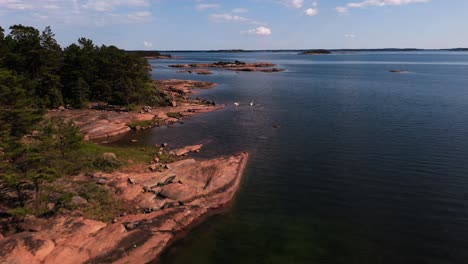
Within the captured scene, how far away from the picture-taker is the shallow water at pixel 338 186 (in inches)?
1181

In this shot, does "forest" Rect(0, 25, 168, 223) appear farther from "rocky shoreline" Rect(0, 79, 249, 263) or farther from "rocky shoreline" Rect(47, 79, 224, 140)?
"rocky shoreline" Rect(47, 79, 224, 140)

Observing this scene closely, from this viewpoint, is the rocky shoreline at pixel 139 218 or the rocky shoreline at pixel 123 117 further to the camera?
the rocky shoreline at pixel 123 117

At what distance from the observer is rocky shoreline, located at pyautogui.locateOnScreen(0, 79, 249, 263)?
Result: 2745cm

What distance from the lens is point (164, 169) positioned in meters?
45.7

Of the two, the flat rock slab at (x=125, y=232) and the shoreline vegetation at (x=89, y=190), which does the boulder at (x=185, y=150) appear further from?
the flat rock slab at (x=125, y=232)

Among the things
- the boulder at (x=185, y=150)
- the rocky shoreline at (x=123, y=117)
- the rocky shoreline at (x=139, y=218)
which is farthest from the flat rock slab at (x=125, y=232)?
the rocky shoreline at (x=123, y=117)

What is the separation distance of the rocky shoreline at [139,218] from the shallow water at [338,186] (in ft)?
6.44

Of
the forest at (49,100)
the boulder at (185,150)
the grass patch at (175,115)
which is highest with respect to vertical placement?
the forest at (49,100)

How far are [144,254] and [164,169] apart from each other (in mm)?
17599

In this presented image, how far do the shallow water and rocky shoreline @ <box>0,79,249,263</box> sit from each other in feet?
6.44

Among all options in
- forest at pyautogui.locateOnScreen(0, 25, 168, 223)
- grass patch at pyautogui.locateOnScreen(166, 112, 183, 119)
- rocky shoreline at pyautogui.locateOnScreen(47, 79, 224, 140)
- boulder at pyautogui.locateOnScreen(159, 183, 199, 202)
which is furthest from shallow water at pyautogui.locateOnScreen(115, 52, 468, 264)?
forest at pyautogui.locateOnScreen(0, 25, 168, 223)

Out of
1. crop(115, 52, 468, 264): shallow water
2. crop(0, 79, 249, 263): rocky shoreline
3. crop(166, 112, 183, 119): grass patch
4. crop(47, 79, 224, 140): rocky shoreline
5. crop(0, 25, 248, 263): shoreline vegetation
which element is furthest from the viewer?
crop(166, 112, 183, 119): grass patch

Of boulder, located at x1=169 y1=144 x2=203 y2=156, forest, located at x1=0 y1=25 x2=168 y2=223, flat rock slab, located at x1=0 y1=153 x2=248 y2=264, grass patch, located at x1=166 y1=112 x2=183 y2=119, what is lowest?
flat rock slab, located at x1=0 y1=153 x2=248 y2=264

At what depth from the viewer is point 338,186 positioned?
137 ft
